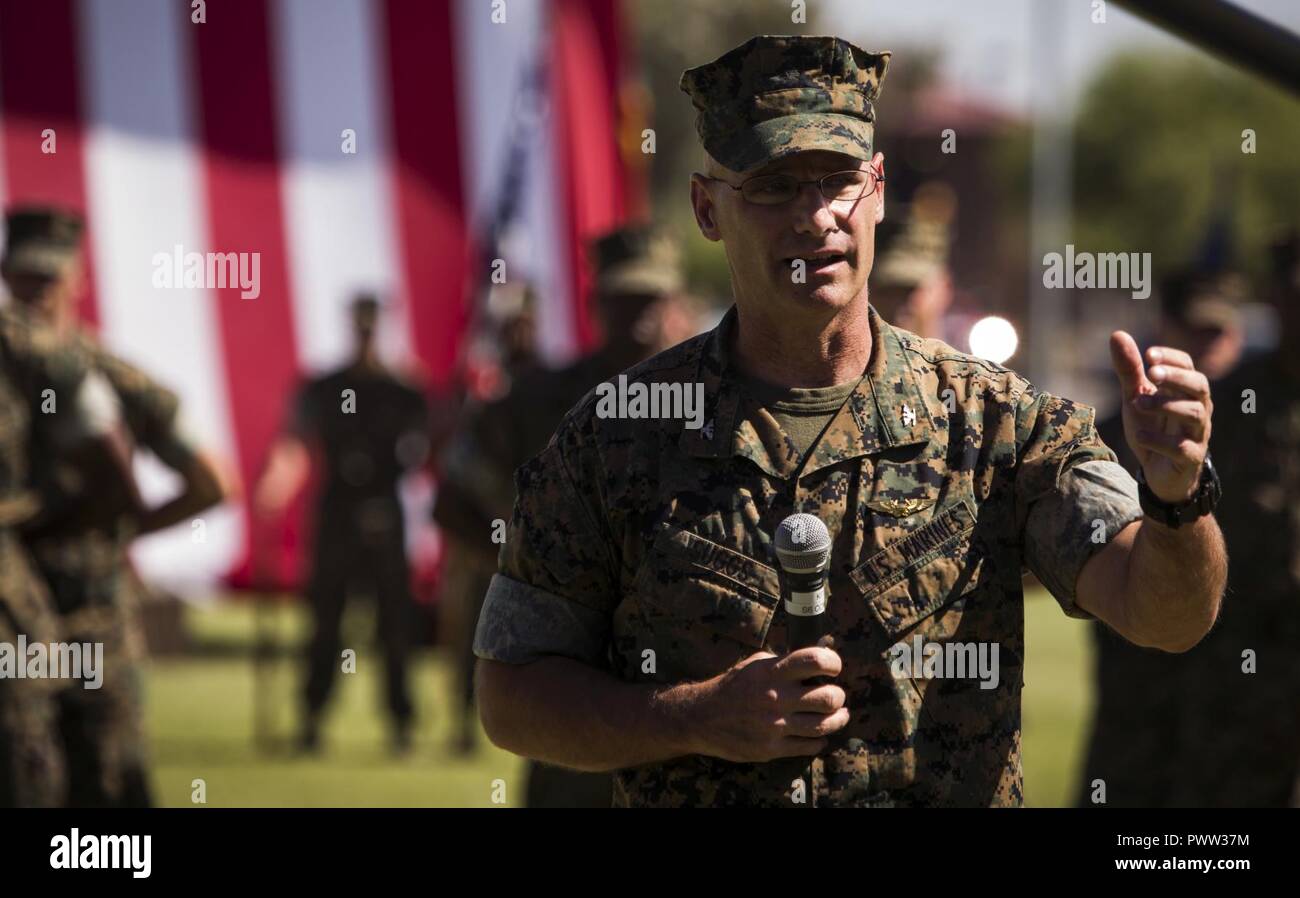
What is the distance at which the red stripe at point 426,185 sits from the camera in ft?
39.7

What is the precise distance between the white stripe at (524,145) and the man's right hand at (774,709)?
28.1 feet

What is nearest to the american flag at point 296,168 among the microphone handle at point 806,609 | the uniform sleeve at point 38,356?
the uniform sleeve at point 38,356

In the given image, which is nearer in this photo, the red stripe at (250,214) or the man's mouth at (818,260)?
the man's mouth at (818,260)

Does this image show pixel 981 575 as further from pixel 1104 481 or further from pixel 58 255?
pixel 58 255

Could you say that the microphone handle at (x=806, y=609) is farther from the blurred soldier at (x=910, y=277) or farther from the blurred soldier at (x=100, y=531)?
the blurred soldier at (x=910, y=277)

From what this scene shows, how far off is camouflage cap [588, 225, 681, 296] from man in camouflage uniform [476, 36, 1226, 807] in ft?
10.4

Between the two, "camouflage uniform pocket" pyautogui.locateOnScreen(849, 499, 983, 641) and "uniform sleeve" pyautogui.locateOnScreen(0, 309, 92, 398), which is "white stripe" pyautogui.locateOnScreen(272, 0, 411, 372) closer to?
"uniform sleeve" pyautogui.locateOnScreen(0, 309, 92, 398)

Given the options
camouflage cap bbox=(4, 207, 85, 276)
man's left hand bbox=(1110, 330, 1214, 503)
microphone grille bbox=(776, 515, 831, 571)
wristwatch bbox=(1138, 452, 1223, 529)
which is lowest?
microphone grille bbox=(776, 515, 831, 571)

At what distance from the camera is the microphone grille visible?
8.64ft

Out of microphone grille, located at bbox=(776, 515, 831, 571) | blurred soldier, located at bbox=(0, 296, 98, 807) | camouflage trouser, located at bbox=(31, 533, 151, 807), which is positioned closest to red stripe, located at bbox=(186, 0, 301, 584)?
camouflage trouser, located at bbox=(31, 533, 151, 807)

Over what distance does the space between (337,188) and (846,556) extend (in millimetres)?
9710

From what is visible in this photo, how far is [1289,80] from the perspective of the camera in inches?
117
